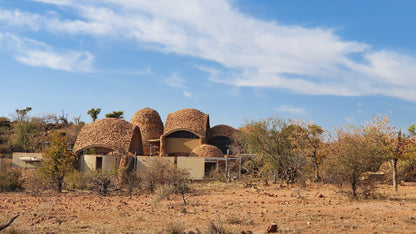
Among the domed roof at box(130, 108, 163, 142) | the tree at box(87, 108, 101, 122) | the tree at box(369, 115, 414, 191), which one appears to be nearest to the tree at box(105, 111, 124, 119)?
the tree at box(87, 108, 101, 122)

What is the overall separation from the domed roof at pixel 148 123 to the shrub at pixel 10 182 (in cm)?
2013

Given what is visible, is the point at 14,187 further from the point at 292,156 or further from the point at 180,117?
the point at 180,117

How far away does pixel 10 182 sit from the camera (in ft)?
67.8

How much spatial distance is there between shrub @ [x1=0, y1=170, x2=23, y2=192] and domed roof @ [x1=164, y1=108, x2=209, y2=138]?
18.9 metres

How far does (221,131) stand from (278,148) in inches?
674

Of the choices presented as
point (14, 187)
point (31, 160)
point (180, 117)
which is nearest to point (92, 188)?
point (14, 187)

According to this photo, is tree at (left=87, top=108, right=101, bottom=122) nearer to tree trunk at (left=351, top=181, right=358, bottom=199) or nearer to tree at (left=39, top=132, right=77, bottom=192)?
tree at (left=39, top=132, right=77, bottom=192)

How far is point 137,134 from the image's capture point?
33.4 m

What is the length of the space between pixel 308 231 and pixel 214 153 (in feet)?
75.3

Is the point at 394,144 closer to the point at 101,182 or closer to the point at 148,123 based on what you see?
the point at 101,182

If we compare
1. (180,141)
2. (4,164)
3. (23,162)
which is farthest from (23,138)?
(180,141)

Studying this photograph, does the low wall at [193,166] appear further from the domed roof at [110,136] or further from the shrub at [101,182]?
the shrub at [101,182]

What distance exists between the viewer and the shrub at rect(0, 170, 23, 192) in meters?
20.5

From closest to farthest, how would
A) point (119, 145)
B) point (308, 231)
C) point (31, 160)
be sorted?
point (308, 231), point (31, 160), point (119, 145)
